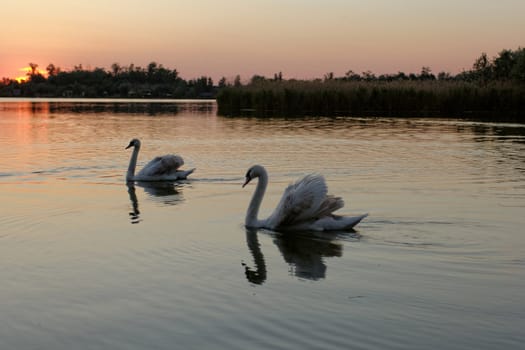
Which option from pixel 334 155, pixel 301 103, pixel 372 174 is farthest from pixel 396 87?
pixel 372 174

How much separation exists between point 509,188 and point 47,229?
8.29 m

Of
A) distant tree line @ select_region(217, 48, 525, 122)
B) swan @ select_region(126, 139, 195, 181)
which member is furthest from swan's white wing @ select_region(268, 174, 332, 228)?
distant tree line @ select_region(217, 48, 525, 122)

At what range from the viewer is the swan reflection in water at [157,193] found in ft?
40.0

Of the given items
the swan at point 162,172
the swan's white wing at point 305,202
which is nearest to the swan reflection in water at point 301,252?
the swan's white wing at point 305,202

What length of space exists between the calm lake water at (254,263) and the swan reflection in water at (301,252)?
0.09 feet

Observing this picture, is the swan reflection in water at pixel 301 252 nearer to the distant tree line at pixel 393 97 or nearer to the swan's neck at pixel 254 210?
the swan's neck at pixel 254 210

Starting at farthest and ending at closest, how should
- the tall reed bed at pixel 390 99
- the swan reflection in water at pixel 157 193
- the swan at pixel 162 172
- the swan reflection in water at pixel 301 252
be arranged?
1. the tall reed bed at pixel 390 99
2. the swan at pixel 162 172
3. the swan reflection in water at pixel 157 193
4. the swan reflection in water at pixel 301 252

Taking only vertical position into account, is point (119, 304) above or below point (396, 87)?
below

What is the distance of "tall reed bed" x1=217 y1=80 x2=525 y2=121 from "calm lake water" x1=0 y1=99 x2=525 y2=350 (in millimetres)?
31245

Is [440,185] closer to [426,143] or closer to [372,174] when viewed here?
[372,174]

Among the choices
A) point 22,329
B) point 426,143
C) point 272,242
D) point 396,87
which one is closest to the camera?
point 22,329

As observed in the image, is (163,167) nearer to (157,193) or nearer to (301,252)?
(157,193)

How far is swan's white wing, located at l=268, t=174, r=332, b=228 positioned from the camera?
975 centimetres

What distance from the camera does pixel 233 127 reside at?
34156mm
